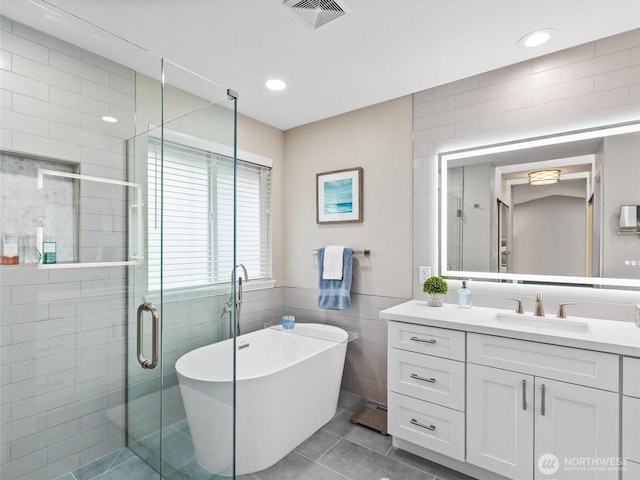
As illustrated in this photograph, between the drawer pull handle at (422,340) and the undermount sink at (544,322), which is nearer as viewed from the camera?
the undermount sink at (544,322)

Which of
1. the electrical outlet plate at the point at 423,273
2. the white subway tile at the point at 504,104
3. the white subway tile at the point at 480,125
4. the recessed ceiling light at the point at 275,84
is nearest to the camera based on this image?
the white subway tile at the point at 504,104

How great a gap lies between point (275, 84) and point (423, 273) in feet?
5.96

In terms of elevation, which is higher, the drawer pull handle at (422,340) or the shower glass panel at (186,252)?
the shower glass panel at (186,252)

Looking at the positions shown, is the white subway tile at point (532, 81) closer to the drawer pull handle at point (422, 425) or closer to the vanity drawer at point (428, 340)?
the vanity drawer at point (428, 340)

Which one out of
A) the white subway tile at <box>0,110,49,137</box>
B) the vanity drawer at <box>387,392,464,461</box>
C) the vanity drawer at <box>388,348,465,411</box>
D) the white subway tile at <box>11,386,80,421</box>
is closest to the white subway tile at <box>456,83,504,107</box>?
the vanity drawer at <box>388,348,465,411</box>

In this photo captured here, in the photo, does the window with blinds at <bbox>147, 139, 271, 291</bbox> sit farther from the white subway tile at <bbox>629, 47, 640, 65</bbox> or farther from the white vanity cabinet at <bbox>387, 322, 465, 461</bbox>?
the white subway tile at <bbox>629, 47, 640, 65</bbox>

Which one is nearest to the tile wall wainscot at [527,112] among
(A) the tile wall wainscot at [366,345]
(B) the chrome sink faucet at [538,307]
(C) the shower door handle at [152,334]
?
(B) the chrome sink faucet at [538,307]

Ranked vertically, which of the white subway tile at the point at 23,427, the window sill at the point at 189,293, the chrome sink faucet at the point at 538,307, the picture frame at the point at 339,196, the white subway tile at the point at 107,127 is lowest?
the white subway tile at the point at 23,427

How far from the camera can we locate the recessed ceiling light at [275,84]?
7.99 ft

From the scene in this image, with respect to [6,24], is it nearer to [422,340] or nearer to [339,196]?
[339,196]

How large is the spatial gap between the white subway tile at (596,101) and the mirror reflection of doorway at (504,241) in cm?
68

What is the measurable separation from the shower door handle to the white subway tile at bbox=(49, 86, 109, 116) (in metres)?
1.08

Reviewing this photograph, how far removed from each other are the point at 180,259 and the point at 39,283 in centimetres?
68

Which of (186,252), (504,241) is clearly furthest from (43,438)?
(504,241)
